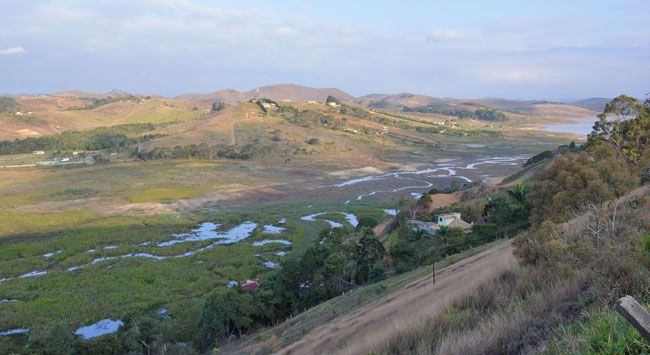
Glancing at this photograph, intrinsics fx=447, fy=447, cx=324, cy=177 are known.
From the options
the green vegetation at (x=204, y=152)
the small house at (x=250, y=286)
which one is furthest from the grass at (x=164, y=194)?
the small house at (x=250, y=286)

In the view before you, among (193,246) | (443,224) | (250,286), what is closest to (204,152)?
(193,246)

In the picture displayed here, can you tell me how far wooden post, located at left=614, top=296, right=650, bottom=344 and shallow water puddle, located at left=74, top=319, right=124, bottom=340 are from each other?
2533 centimetres

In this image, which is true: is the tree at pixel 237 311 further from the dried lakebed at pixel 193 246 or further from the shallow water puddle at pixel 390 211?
the shallow water puddle at pixel 390 211

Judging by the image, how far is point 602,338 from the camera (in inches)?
161

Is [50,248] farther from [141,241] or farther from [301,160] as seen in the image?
[301,160]

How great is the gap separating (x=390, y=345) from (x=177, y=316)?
22051 mm

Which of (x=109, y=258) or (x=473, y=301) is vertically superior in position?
(x=473, y=301)

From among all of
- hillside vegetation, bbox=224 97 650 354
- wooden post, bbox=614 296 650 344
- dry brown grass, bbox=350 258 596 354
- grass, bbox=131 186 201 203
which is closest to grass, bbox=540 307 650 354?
hillside vegetation, bbox=224 97 650 354

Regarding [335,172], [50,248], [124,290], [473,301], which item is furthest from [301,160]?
[473,301]

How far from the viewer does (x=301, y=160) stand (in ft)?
305

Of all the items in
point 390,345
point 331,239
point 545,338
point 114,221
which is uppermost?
point 545,338

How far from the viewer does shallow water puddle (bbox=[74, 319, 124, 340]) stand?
78.0 ft

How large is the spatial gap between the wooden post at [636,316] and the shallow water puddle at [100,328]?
83.1ft

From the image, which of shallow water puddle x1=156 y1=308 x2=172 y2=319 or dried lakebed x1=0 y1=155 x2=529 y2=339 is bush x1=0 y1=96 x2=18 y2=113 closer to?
dried lakebed x1=0 y1=155 x2=529 y2=339
